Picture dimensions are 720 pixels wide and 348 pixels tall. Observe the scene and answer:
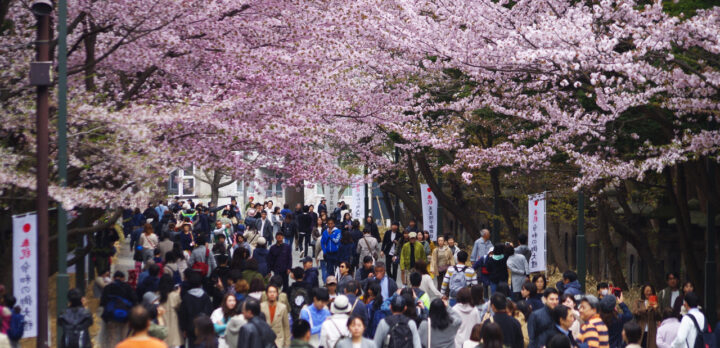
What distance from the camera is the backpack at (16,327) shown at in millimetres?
11047

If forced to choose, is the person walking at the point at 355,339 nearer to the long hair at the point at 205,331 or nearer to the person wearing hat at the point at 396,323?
the person wearing hat at the point at 396,323

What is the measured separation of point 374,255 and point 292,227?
7.27m

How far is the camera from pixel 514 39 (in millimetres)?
14117

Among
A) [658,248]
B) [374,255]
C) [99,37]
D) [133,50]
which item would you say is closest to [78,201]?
[133,50]

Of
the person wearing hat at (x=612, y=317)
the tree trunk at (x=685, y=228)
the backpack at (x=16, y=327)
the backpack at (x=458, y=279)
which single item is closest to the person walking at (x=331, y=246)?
the backpack at (x=458, y=279)

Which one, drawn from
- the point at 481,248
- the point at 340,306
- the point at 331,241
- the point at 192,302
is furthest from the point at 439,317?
the point at 331,241

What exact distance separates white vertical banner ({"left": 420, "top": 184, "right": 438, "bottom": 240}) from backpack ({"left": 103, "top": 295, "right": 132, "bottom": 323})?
13.8 m

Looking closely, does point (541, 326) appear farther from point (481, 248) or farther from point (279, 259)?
point (279, 259)

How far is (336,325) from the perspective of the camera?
10234 mm

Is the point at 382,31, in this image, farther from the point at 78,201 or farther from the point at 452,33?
the point at 78,201

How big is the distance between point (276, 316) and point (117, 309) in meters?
2.33

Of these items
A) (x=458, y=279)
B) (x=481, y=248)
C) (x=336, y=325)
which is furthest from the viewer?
(x=481, y=248)

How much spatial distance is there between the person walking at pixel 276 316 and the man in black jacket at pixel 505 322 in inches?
109

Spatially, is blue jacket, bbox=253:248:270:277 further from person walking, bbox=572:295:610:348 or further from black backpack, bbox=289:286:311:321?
person walking, bbox=572:295:610:348
